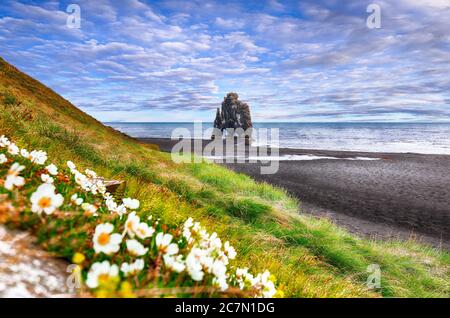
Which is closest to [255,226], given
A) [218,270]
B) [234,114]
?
[218,270]

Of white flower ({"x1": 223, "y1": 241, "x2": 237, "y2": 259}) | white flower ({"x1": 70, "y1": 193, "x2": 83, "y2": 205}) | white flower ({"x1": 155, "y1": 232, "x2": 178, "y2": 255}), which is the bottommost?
white flower ({"x1": 223, "y1": 241, "x2": 237, "y2": 259})

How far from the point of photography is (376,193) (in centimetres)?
2311

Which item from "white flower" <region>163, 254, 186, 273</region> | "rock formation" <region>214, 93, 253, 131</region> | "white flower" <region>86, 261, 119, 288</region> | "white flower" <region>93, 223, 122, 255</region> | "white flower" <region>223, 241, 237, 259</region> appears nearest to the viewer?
"white flower" <region>86, 261, 119, 288</region>

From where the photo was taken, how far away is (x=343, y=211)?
734 inches

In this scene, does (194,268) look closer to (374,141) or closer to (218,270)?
(218,270)

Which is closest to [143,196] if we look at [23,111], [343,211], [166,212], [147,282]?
[166,212]

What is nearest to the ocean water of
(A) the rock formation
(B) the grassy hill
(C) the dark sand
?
(A) the rock formation

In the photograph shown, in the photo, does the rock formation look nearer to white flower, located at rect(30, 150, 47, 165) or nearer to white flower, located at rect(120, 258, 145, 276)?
white flower, located at rect(30, 150, 47, 165)

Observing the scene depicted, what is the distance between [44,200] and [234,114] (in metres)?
93.9

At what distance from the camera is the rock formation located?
311 feet

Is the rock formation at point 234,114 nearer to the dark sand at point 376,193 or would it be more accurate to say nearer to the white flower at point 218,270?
the dark sand at point 376,193

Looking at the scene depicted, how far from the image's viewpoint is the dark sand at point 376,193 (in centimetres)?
1625

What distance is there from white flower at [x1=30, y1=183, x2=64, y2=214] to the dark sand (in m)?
14.3
